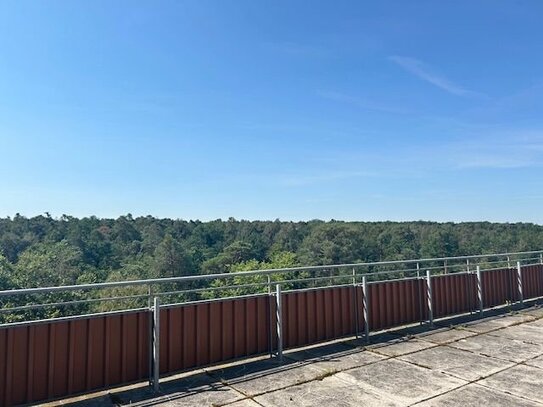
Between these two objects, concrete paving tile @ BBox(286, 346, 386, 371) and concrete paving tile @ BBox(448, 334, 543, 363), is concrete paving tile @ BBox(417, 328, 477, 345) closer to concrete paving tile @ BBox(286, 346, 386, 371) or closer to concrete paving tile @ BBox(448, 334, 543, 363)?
concrete paving tile @ BBox(448, 334, 543, 363)

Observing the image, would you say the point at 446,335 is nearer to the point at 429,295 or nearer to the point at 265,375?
the point at 429,295

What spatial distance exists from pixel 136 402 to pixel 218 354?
1273 millimetres

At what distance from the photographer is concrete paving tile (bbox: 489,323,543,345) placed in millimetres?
6395

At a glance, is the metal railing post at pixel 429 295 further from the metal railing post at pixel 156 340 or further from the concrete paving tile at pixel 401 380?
the metal railing post at pixel 156 340

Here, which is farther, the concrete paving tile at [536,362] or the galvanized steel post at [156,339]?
the concrete paving tile at [536,362]

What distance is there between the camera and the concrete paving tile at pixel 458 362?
489cm

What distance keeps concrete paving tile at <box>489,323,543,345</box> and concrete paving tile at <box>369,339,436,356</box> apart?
150 cm

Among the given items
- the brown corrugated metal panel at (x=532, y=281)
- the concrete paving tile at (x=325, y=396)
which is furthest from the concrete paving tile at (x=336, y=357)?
the brown corrugated metal panel at (x=532, y=281)

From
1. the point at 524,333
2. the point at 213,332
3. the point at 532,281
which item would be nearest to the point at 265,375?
the point at 213,332

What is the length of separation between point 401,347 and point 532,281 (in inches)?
229

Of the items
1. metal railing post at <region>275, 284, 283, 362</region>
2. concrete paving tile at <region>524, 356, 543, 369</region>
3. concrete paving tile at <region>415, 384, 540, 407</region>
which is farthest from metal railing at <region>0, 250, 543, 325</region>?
concrete paving tile at <region>524, 356, 543, 369</region>

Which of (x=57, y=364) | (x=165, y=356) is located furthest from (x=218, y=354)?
(x=57, y=364)

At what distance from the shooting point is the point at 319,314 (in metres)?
6.26

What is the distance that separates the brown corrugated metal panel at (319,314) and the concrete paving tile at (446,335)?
3.57 ft
